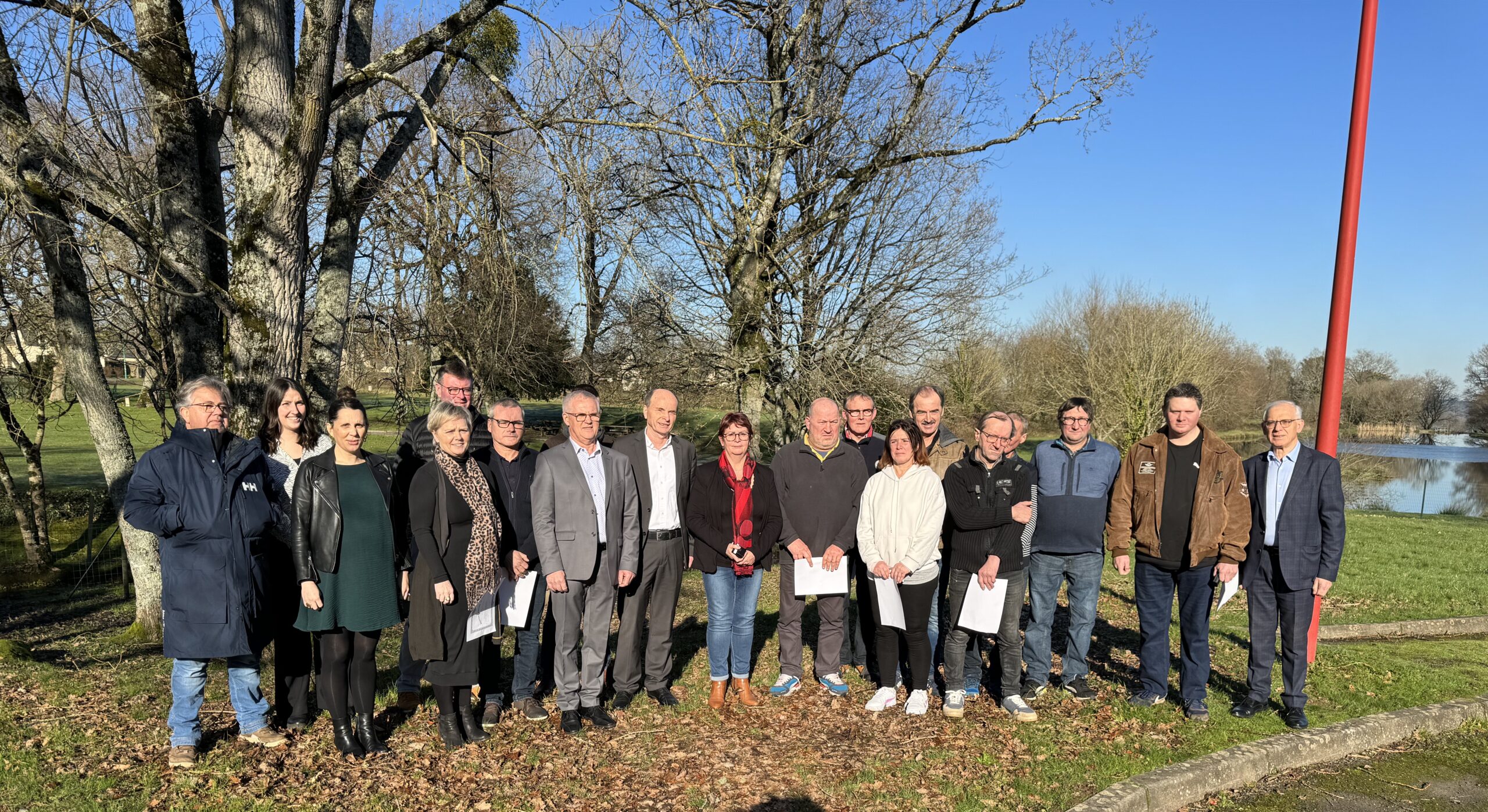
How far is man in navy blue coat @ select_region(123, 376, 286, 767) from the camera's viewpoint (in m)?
4.38

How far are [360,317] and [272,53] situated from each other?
14.0ft

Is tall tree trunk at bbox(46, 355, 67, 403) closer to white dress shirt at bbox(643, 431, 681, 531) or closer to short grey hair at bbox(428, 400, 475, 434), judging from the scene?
short grey hair at bbox(428, 400, 475, 434)

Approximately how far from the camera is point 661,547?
5.69 m

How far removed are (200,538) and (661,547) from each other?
264 centimetres

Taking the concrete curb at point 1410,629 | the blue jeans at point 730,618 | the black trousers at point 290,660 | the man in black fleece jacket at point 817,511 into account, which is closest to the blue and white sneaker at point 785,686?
the man in black fleece jacket at point 817,511

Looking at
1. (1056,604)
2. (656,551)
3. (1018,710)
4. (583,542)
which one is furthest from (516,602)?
(1056,604)

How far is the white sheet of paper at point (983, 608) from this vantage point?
5496mm

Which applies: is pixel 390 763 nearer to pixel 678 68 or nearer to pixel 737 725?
pixel 737 725

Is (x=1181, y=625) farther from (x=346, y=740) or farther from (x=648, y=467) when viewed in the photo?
(x=346, y=740)

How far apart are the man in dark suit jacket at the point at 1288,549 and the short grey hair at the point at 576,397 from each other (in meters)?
4.26

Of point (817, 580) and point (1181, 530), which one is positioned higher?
point (1181, 530)

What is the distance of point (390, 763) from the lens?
4660 mm

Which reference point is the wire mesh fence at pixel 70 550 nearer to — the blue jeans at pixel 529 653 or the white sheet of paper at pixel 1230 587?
the blue jeans at pixel 529 653

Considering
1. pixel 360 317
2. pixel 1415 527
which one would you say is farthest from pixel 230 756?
pixel 1415 527
